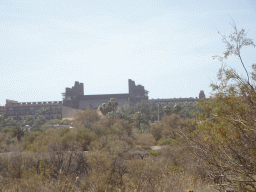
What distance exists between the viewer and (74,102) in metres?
103

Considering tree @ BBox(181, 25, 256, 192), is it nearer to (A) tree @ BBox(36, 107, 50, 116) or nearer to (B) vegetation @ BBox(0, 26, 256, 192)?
(B) vegetation @ BBox(0, 26, 256, 192)

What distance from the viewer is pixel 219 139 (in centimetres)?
670

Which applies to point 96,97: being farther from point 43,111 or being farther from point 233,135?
point 233,135

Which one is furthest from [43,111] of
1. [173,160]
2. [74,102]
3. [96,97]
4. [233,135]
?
[233,135]

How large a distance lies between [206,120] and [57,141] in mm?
16262

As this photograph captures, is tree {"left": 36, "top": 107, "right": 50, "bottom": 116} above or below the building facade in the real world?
below

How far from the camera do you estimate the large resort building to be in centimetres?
9362

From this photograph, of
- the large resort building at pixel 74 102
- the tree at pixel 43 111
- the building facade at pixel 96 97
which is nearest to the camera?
the tree at pixel 43 111

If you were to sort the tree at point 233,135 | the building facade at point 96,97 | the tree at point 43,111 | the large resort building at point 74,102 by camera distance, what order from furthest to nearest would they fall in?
1. the building facade at point 96,97
2. the large resort building at point 74,102
3. the tree at point 43,111
4. the tree at point 233,135

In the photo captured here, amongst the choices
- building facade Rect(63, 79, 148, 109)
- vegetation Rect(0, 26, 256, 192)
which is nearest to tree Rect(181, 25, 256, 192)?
vegetation Rect(0, 26, 256, 192)

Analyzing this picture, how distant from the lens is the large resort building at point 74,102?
3686 inches

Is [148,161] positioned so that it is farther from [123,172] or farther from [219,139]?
[219,139]

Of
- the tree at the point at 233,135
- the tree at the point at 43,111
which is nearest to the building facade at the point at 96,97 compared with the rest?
the tree at the point at 43,111

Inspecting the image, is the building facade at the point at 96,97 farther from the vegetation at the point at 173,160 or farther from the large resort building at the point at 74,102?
the vegetation at the point at 173,160
